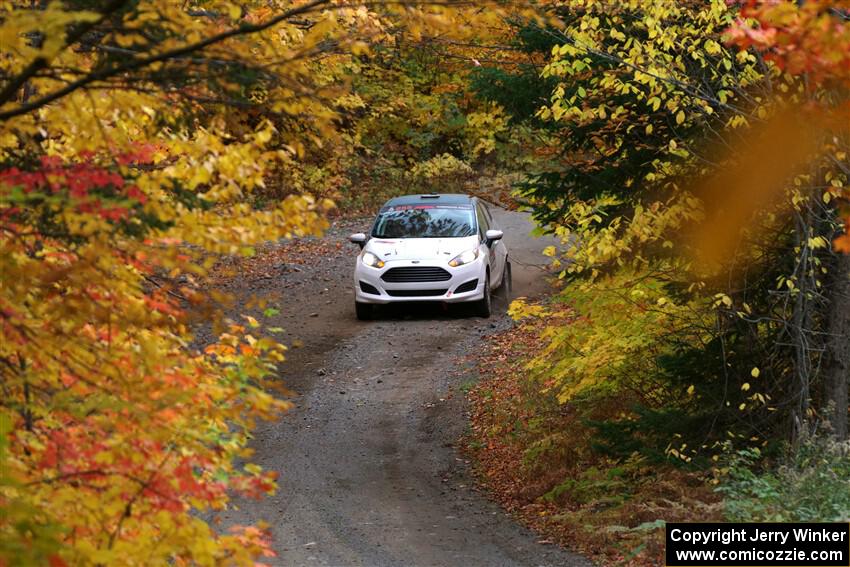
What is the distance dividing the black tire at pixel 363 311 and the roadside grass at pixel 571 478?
11.2ft

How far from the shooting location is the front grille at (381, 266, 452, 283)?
56.3ft

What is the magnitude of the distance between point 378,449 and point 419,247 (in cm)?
571

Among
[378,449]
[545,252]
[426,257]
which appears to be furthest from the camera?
[426,257]

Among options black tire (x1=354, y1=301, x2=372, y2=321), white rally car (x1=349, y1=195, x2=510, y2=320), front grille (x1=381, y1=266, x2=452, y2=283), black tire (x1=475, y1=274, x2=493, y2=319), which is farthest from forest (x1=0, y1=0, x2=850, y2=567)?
black tire (x1=354, y1=301, x2=372, y2=321)

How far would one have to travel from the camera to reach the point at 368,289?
57.6ft

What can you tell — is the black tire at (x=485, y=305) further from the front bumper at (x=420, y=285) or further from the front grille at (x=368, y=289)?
the front grille at (x=368, y=289)

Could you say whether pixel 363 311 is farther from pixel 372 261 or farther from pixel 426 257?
pixel 426 257

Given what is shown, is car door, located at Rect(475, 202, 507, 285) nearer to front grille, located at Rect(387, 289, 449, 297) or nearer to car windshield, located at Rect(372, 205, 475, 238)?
car windshield, located at Rect(372, 205, 475, 238)

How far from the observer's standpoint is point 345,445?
1256 cm

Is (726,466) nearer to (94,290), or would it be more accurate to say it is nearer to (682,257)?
(682,257)

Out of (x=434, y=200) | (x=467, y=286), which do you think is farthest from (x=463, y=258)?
(x=434, y=200)

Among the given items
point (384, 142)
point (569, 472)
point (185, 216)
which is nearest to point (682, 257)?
point (569, 472)

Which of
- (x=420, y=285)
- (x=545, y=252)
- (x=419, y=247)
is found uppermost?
(x=545, y=252)

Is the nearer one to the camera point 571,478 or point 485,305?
point 571,478
